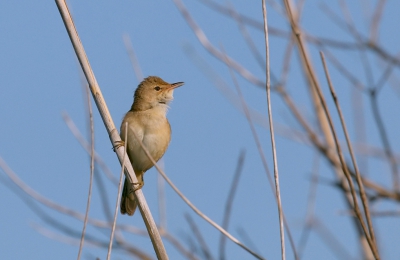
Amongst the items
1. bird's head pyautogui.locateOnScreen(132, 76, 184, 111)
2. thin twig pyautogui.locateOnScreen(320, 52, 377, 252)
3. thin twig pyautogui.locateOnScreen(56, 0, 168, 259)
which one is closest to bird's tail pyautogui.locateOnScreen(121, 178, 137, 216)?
bird's head pyautogui.locateOnScreen(132, 76, 184, 111)

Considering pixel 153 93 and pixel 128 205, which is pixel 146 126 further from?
pixel 128 205

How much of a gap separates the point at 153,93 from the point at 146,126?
44cm

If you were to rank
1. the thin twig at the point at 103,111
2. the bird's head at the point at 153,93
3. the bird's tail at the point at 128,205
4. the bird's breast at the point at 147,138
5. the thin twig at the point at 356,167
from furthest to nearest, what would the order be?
1. the bird's head at the point at 153,93
2. the bird's tail at the point at 128,205
3. the bird's breast at the point at 147,138
4. the thin twig at the point at 103,111
5. the thin twig at the point at 356,167

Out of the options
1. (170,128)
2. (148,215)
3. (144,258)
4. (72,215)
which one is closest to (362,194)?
(148,215)

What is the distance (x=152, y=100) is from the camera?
5281mm

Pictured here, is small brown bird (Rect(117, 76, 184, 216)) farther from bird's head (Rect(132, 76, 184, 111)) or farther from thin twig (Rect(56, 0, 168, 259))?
thin twig (Rect(56, 0, 168, 259))

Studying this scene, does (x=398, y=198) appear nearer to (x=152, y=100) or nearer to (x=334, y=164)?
(x=334, y=164)

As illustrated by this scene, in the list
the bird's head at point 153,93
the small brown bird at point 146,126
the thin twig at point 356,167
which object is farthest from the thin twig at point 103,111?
the bird's head at point 153,93

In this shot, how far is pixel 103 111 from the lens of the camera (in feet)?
9.92

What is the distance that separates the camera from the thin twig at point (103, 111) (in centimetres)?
278

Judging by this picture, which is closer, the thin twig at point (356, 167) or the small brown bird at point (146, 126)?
the thin twig at point (356, 167)

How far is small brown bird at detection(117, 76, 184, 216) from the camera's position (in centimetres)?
492

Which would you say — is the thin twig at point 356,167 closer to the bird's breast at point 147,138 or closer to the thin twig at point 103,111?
the thin twig at point 103,111

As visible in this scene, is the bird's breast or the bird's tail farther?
the bird's tail
